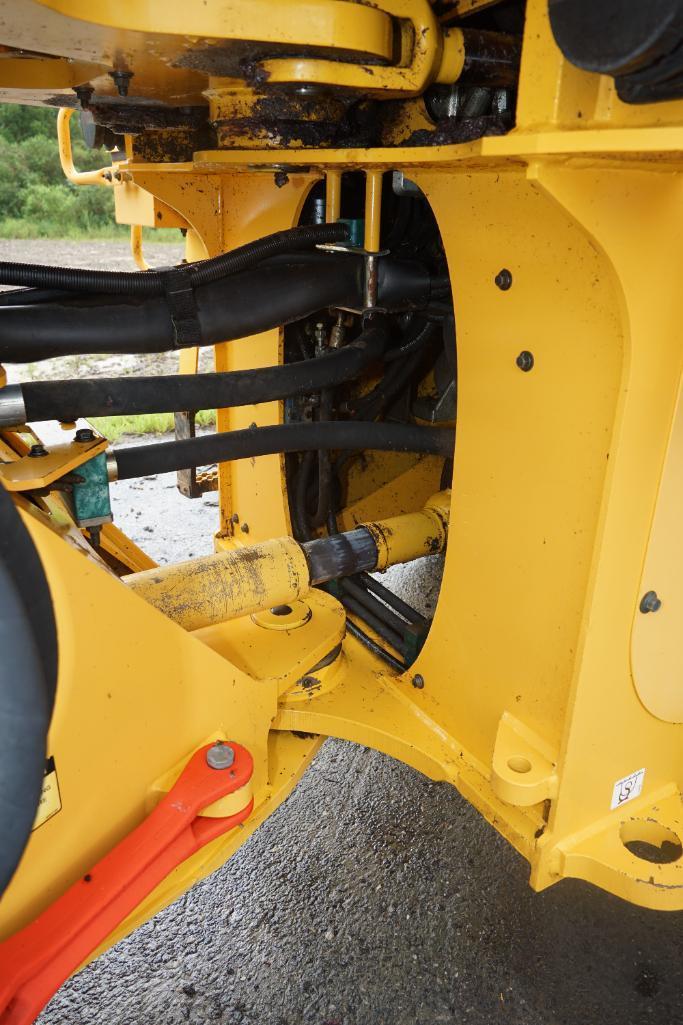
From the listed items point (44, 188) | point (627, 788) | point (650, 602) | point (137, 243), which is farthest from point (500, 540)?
point (44, 188)

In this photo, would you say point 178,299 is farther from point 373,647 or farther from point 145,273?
point 373,647

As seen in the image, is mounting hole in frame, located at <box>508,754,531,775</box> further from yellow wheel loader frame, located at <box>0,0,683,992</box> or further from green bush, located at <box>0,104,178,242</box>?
green bush, located at <box>0,104,178,242</box>

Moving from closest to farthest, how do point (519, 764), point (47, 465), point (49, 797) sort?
point (49, 797), point (47, 465), point (519, 764)

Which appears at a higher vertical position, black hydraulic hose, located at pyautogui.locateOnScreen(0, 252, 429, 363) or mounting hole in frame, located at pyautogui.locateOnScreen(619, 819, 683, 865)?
black hydraulic hose, located at pyautogui.locateOnScreen(0, 252, 429, 363)

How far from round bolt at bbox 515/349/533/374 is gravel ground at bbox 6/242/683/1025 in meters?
1.01

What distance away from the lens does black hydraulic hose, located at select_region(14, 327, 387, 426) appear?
106 cm

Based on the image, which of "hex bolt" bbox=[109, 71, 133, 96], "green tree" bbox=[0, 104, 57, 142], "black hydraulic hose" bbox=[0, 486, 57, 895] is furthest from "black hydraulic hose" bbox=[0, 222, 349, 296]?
"green tree" bbox=[0, 104, 57, 142]

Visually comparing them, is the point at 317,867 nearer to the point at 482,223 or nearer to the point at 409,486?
the point at 409,486

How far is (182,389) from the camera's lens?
3.76ft

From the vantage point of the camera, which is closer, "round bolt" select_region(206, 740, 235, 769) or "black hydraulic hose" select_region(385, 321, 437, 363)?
"round bolt" select_region(206, 740, 235, 769)

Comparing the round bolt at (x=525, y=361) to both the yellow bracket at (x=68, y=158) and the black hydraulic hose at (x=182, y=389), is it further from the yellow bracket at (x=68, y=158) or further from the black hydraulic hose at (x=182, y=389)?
the yellow bracket at (x=68, y=158)

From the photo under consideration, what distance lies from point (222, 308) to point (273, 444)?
285 millimetres

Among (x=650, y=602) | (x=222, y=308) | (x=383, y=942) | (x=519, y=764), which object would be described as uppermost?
(x=222, y=308)

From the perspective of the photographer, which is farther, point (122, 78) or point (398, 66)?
point (122, 78)
